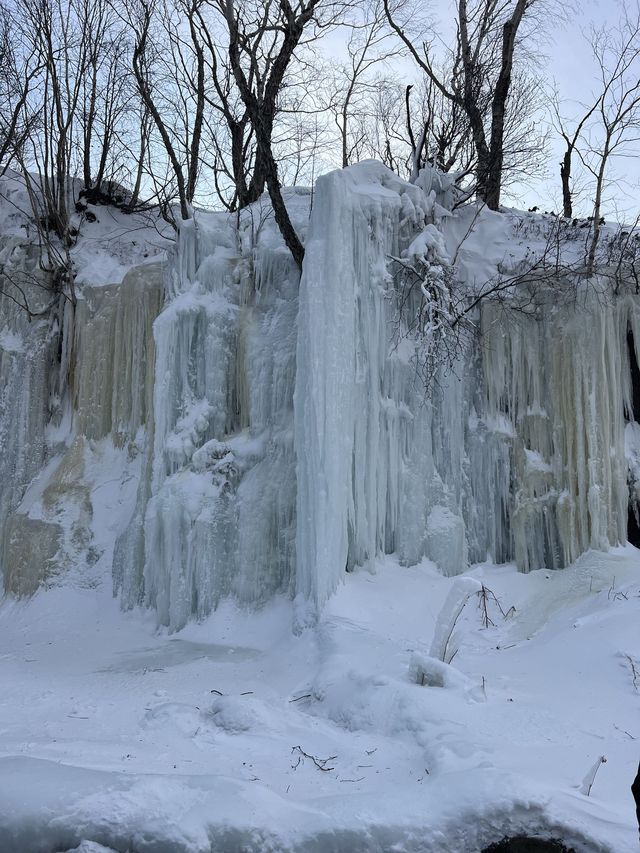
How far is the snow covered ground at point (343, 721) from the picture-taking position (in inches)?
137

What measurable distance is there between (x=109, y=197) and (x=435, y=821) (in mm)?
11838

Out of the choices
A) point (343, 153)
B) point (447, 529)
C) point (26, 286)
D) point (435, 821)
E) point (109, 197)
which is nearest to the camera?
point (435, 821)

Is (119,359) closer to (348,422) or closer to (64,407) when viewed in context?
(64,407)

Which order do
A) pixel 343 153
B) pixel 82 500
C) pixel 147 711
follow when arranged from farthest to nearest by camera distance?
pixel 343 153 → pixel 82 500 → pixel 147 711

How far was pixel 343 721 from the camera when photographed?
5.16 metres

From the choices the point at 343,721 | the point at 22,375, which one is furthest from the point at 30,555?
the point at 343,721

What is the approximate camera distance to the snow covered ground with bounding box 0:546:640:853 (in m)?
3.49

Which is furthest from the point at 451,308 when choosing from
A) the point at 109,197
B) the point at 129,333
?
the point at 109,197

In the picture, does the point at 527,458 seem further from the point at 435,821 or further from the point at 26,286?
the point at 26,286

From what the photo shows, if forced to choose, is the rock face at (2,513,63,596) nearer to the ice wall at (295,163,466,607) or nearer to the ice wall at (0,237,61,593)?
the ice wall at (0,237,61,593)

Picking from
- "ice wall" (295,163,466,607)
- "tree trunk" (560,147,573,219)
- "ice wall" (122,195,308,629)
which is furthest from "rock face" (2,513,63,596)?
"tree trunk" (560,147,573,219)

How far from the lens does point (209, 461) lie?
28.2 ft

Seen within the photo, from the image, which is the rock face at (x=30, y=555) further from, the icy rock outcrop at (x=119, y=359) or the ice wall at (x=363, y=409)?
the ice wall at (x=363, y=409)

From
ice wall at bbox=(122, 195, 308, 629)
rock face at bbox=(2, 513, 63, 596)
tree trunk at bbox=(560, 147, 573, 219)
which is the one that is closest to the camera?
ice wall at bbox=(122, 195, 308, 629)
